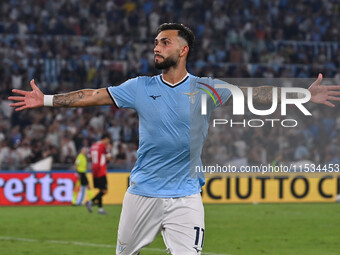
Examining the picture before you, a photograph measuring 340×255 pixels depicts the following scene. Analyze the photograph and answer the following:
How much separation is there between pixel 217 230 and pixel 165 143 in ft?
28.9

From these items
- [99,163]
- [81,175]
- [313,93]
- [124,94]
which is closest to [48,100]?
[124,94]

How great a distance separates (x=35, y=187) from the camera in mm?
20000

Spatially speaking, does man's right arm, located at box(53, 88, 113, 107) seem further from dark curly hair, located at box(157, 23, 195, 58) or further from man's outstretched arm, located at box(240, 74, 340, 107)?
man's outstretched arm, located at box(240, 74, 340, 107)

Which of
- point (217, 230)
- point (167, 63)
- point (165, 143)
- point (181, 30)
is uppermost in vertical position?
point (181, 30)

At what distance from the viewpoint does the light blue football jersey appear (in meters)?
6.40

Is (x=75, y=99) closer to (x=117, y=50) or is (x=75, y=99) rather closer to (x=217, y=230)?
(x=217, y=230)

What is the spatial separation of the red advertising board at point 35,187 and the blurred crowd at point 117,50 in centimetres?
57

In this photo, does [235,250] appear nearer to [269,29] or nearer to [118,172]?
[118,172]

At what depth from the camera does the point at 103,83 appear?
25.5 metres

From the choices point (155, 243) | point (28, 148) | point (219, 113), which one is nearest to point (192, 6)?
point (28, 148)

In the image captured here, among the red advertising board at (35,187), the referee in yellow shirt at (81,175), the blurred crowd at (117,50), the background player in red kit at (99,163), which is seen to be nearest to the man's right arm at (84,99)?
the background player in red kit at (99,163)

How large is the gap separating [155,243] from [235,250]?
1449 mm

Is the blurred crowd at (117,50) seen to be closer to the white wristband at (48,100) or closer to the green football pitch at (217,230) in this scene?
the green football pitch at (217,230)

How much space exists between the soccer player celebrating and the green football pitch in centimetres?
529
